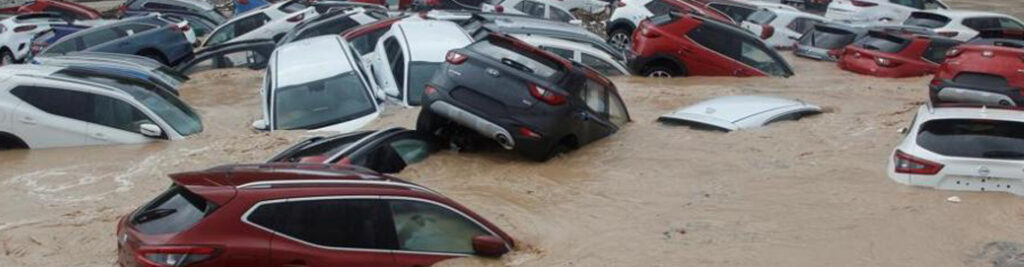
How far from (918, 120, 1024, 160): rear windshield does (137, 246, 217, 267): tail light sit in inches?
250

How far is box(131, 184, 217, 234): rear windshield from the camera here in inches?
245

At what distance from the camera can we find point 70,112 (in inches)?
495

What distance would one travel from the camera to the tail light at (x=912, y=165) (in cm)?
963

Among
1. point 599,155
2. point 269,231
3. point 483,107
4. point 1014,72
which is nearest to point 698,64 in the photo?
point 1014,72

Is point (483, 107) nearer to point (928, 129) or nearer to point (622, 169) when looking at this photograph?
point (622, 169)

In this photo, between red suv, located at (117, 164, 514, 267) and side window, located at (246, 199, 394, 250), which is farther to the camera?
side window, located at (246, 199, 394, 250)

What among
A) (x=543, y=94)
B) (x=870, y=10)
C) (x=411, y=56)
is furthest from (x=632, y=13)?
(x=543, y=94)

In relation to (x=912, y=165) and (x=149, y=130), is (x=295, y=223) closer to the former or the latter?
(x=912, y=165)

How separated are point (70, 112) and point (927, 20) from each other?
1803 cm

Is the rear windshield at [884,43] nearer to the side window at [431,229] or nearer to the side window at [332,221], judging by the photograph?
the side window at [431,229]

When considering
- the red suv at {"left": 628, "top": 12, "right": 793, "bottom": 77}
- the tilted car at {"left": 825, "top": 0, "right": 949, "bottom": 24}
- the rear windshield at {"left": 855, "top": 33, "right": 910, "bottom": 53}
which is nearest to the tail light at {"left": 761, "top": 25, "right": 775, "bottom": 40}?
the tilted car at {"left": 825, "top": 0, "right": 949, "bottom": 24}

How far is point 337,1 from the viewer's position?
27.1m

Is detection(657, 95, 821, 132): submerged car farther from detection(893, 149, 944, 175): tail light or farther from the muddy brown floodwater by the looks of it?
detection(893, 149, 944, 175): tail light

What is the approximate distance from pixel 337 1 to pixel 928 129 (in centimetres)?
1902
